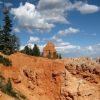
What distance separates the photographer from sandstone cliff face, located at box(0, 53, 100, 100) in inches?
1544

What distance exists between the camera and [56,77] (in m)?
41.2

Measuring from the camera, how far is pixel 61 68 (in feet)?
138

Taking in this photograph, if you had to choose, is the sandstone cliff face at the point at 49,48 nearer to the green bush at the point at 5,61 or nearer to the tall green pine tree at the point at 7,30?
the tall green pine tree at the point at 7,30

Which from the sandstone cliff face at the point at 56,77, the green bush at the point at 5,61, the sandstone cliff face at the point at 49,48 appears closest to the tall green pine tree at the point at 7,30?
the sandstone cliff face at the point at 56,77

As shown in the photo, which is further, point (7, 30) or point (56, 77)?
point (7, 30)

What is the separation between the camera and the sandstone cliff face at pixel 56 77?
129 ft

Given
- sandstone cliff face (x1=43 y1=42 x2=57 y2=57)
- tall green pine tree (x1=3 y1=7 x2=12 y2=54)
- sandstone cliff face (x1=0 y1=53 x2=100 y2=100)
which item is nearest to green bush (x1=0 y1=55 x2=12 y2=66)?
sandstone cliff face (x1=0 y1=53 x2=100 y2=100)

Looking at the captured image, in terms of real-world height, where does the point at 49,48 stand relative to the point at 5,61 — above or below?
above

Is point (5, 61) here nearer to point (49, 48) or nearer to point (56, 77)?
point (56, 77)

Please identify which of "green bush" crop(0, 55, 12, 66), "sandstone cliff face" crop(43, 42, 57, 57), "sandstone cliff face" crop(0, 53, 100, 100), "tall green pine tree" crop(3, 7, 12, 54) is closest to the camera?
"sandstone cliff face" crop(0, 53, 100, 100)

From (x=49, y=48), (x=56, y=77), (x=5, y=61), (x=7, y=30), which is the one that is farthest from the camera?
(x=49, y=48)

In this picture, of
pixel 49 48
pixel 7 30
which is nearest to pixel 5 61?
pixel 7 30

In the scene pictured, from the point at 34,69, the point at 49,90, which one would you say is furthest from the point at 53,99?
the point at 34,69

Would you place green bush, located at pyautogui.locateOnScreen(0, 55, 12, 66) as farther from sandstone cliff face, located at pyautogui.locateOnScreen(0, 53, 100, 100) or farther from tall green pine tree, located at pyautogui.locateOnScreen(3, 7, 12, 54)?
tall green pine tree, located at pyautogui.locateOnScreen(3, 7, 12, 54)
